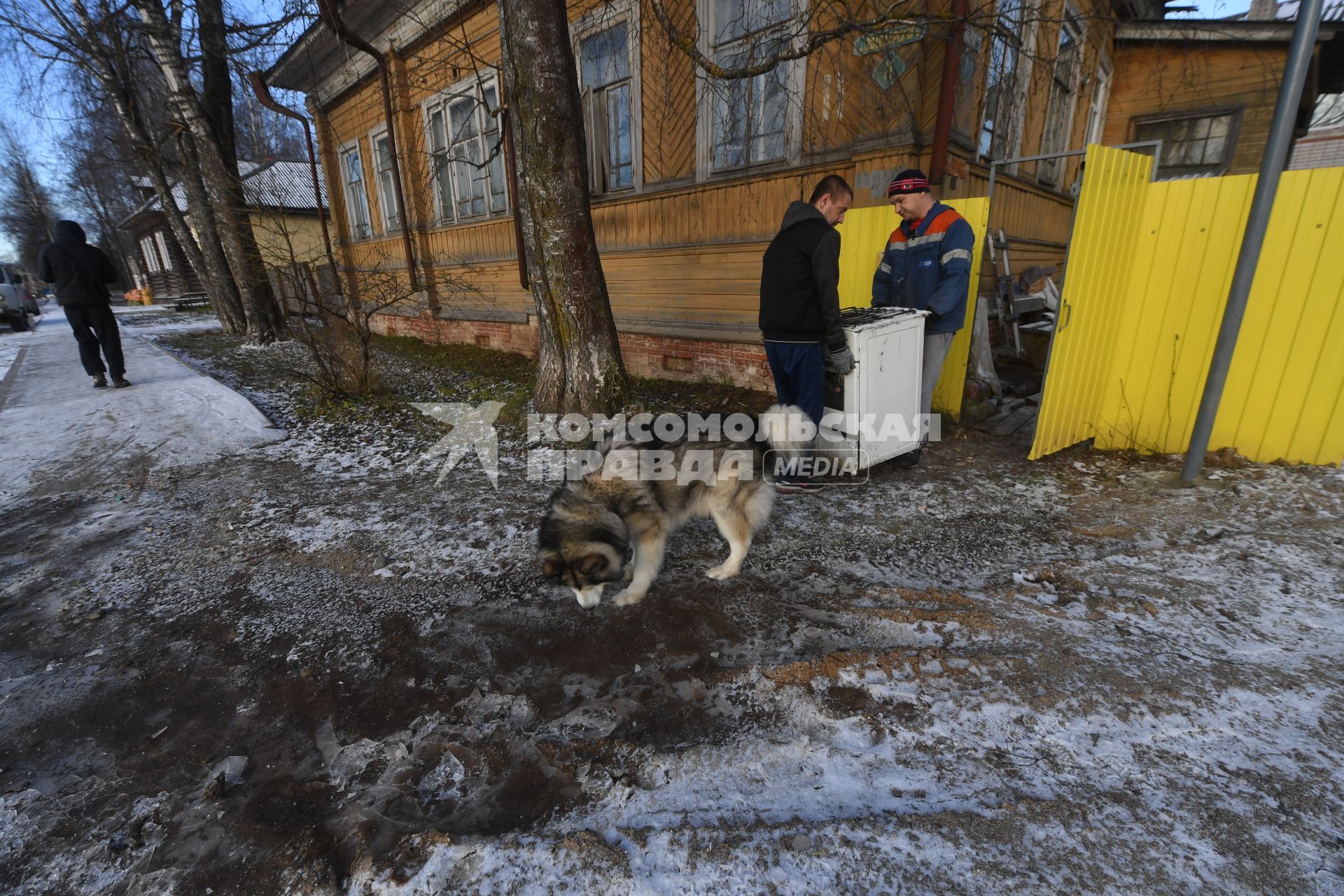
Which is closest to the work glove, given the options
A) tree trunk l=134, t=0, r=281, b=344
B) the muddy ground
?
the muddy ground

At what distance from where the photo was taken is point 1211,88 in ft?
36.9

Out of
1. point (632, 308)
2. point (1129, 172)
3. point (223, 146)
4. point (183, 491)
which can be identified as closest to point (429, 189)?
point (223, 146)

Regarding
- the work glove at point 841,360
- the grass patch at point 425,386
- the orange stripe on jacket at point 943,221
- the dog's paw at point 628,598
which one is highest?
the orange stripe on jacket at point 943,221

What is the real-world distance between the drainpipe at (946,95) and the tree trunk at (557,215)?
3500 millimetres

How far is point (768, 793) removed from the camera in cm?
186

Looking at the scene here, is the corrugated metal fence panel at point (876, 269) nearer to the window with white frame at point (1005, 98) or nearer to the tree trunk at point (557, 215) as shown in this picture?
the window with white frame at point (1005, 98)

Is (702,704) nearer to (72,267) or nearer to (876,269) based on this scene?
(876,269)

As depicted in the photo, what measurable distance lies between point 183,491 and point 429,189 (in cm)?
1028

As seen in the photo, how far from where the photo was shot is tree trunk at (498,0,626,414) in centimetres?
507

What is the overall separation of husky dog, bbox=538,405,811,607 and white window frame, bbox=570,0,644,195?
6.32m

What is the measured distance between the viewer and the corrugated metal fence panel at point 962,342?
4979mm

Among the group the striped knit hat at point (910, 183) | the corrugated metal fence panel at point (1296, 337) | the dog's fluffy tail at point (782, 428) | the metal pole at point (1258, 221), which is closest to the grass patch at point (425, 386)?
the dog's fluffy tail at point (782, 428)

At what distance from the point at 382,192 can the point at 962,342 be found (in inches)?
595

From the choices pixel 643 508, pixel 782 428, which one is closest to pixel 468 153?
pixel 782 428
